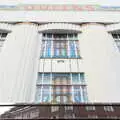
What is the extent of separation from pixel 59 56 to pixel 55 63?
0.58 meters

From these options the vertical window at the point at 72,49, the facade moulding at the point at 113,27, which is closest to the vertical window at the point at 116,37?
the facade moulding at the point at 113,27

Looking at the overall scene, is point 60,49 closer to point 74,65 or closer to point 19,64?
point 74,65

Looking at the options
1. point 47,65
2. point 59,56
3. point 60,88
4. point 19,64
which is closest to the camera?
point 60,88

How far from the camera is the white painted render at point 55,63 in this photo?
22.5 ft

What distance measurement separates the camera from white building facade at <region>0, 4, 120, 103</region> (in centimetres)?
696

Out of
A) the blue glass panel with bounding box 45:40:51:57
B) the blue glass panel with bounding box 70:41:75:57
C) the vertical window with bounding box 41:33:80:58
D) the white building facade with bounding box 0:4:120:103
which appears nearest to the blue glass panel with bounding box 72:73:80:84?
the white building facade with bounding box 0:4:120:103

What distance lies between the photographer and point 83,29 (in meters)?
10.4

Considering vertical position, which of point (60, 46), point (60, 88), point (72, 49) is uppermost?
point (60, 46)

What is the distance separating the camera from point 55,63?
8312 millimetres

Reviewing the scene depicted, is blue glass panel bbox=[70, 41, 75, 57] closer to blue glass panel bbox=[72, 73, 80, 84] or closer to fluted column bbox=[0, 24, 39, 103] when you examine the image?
blue glass panel bbox=[72, 73, 80, 84]

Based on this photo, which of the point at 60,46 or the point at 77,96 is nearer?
the point at 77,96

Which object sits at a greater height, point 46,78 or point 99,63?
point 99,63

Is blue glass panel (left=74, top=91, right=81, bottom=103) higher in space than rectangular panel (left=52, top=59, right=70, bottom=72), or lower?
lower

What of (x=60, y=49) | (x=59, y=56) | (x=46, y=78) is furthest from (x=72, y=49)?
(x=46, y=78)
